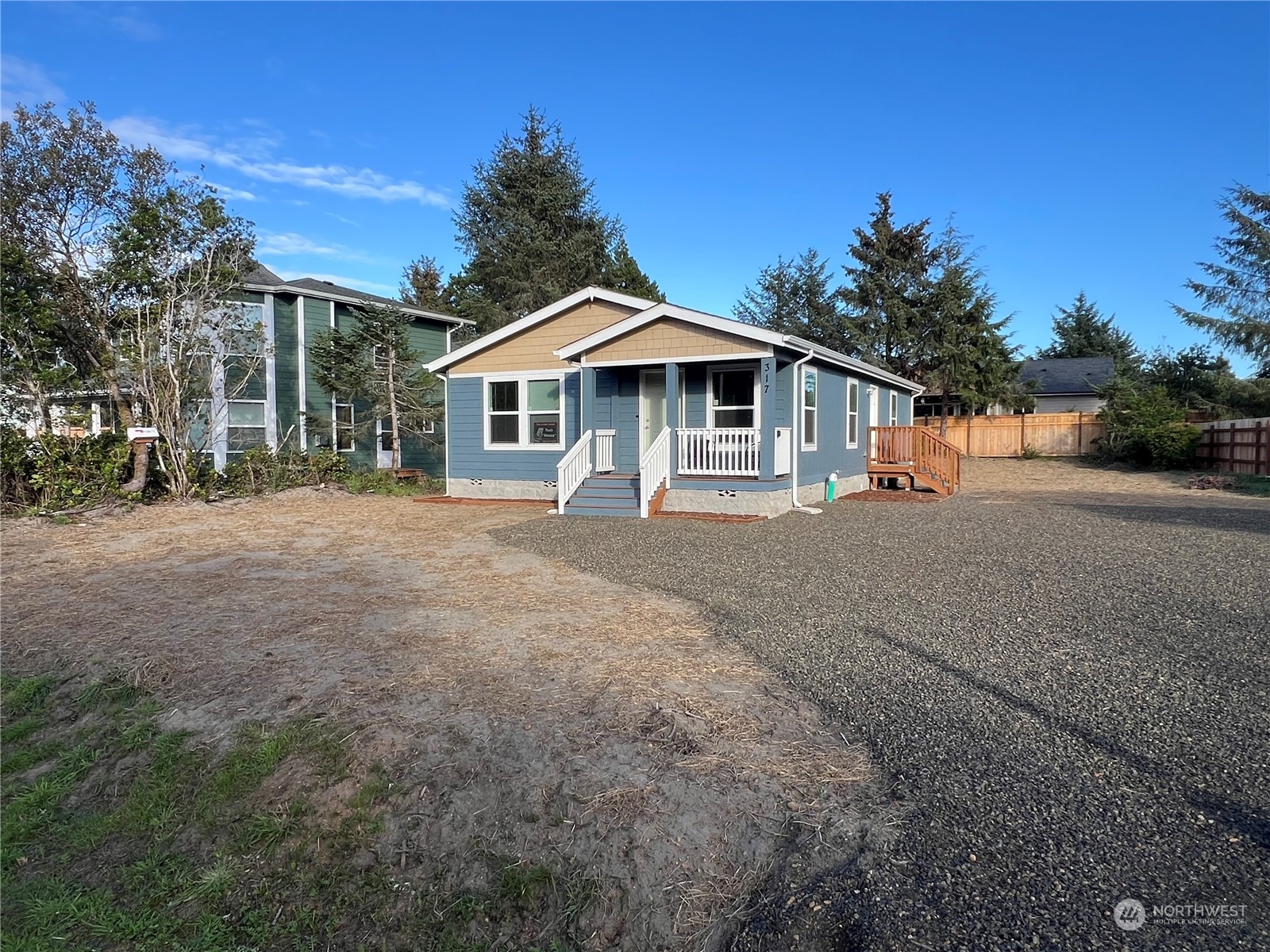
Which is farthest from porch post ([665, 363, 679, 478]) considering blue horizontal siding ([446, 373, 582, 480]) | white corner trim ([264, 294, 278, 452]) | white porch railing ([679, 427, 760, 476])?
white corner trim ([264, 294, 278, 452])

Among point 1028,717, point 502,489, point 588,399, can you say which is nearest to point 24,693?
point 1028,717

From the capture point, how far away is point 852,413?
16125 mm

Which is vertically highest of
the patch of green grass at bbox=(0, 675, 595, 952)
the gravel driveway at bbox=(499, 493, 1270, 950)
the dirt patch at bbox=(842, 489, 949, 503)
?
the dirt patch at bbox=(842, 489, 949, 503)

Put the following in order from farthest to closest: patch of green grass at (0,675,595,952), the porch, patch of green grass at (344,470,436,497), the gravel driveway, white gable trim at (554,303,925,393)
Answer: patch of green grass at (344,470,436,497), the porch, white gable trim at (554,303,925,393), patch of green grass at (0,675,595,952), the gravel driveway

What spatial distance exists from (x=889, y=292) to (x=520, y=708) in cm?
2781

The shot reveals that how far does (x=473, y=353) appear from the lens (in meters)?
15.1

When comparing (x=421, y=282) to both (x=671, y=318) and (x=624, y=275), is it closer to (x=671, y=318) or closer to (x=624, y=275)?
(x=624, y=275)

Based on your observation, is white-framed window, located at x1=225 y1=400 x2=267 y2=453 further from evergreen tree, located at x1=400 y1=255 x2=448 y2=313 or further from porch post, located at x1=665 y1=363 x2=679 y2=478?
evergreen tree, located at x1=400 y1=255 x2=448 y2=313

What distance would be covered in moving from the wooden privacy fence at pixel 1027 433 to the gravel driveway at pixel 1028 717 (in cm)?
1977

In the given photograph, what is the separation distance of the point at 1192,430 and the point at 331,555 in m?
23.4

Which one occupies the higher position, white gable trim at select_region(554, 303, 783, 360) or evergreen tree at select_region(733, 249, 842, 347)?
evergreen tree at select_region(733, 249, 842, 347)

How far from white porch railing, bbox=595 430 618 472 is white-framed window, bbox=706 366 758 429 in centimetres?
191

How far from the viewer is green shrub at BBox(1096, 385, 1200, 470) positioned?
2119 centimetres

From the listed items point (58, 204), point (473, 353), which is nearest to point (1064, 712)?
point (473, 353)
